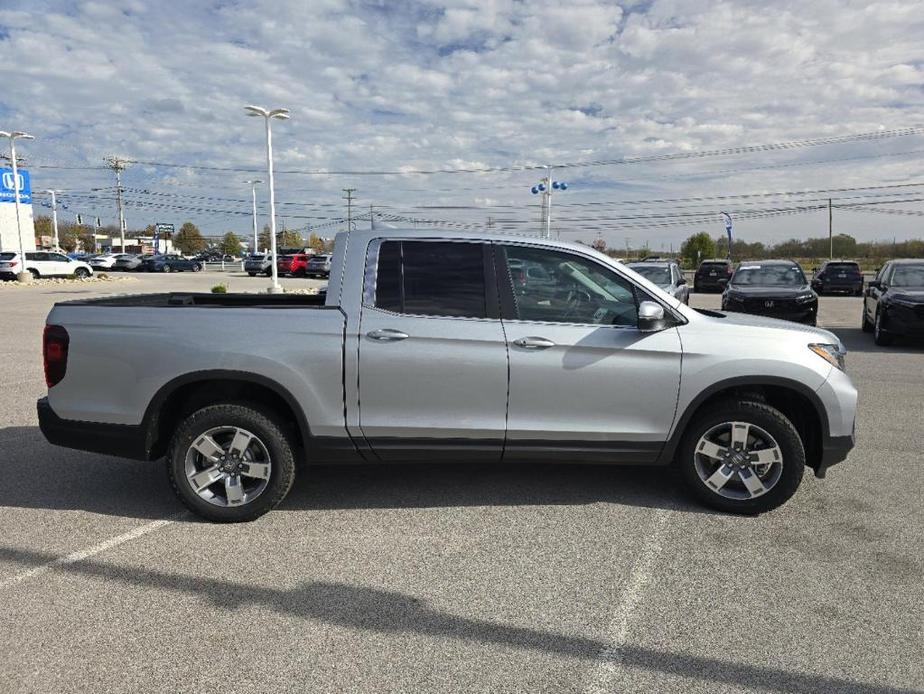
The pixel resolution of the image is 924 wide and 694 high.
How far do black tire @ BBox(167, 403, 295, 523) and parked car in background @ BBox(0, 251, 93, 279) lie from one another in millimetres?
36668

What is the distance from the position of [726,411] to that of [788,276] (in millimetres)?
11808

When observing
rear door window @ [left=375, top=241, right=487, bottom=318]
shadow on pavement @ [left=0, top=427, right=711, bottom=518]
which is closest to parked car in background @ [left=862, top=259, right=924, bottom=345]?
shadow on pavement @ [left=0, top=427, right=711, bottom=518]

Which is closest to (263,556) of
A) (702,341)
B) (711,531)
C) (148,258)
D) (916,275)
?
(711,531)

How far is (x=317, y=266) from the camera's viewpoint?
132 feet

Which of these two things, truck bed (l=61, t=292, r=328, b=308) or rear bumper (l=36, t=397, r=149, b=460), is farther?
truck bed (l=61, t=292, r=328, b=308)

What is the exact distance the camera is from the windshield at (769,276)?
14047 mm

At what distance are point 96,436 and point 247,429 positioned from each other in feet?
3.18

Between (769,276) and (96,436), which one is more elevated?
(769,276)

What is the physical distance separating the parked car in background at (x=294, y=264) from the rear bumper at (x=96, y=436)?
3836cm

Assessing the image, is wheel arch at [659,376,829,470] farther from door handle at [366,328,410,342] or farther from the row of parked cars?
the row of parked cars

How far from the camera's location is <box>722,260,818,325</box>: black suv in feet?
41.9

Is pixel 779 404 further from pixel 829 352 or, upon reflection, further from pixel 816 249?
pixel 816 249

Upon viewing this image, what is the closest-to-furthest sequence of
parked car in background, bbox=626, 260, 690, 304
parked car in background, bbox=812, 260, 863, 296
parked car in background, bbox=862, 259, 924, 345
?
parked car in background, bbox=862, 259, 924, 345 → parked car in background, bbox=626, 260, 690, 304 → parked car in background, bbox=812, 260, 863, 296

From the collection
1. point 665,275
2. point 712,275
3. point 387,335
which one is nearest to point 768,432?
point 387,335
